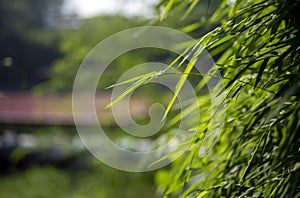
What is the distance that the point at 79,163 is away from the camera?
2918mm

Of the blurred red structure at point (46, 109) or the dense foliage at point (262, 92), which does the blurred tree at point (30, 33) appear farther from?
the dense foliage at point (262, 92)

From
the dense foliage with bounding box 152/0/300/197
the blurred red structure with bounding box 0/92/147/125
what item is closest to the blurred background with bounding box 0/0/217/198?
the blurred red structure with bounding box 0/92/147/125

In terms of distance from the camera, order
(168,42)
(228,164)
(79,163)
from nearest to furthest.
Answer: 1. (228,164)
2. (168,42)
3. (79,163)

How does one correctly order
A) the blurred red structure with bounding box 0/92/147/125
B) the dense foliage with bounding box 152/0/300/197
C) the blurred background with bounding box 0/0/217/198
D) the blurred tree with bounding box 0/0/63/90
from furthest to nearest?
1. the blurred tree with bounding box 0/0/63/90
2. the blurred red structure with bounding box 0/92/147/125
3. the blurred background with bounding box 0/0/217/198
4. the dense foliage with bounding box 152/0/300/197

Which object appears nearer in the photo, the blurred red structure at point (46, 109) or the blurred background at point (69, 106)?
the blurred background at point (69, 106)

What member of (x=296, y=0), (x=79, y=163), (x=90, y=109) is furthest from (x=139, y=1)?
(x=296, y=0)

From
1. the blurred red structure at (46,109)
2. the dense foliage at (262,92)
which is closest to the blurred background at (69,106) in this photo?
the blurred red structure at (46,109)

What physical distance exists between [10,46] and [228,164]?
3300mm

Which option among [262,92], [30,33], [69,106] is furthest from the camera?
[30,33]

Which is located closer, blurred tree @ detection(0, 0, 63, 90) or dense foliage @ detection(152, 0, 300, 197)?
dense foliage @ detection(152, 0, 300, 197)

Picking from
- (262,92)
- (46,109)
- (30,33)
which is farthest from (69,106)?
(262,92)

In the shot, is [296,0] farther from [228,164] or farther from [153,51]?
[153,51]

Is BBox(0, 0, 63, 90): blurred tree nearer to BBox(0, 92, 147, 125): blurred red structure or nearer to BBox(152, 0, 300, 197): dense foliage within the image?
BBox(0, 92, 147, 125): blurred red structure

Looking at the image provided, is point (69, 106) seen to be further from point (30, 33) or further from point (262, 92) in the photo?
point (262, 92)
